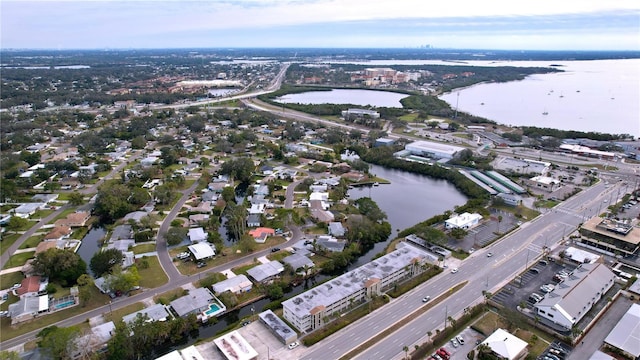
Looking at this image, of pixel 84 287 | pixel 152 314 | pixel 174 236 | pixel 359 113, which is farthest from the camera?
pixel 359 113

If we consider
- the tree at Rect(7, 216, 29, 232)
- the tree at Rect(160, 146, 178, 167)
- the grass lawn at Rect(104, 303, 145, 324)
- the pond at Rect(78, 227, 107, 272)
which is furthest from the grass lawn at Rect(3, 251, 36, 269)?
the tree at Rect(160, 146, 178, 167)

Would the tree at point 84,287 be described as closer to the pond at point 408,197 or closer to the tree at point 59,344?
the tree at point 59,344

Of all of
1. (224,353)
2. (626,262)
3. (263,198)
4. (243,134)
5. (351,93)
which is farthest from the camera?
(351,93)

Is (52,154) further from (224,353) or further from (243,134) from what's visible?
(224,353)

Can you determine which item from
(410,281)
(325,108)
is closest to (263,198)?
(410,281)

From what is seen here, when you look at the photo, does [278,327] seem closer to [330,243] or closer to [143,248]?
[330,243]

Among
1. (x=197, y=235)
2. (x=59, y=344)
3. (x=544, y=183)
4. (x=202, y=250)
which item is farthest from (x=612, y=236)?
(x=59, y=344)

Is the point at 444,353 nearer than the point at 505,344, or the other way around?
the point at 505,344
